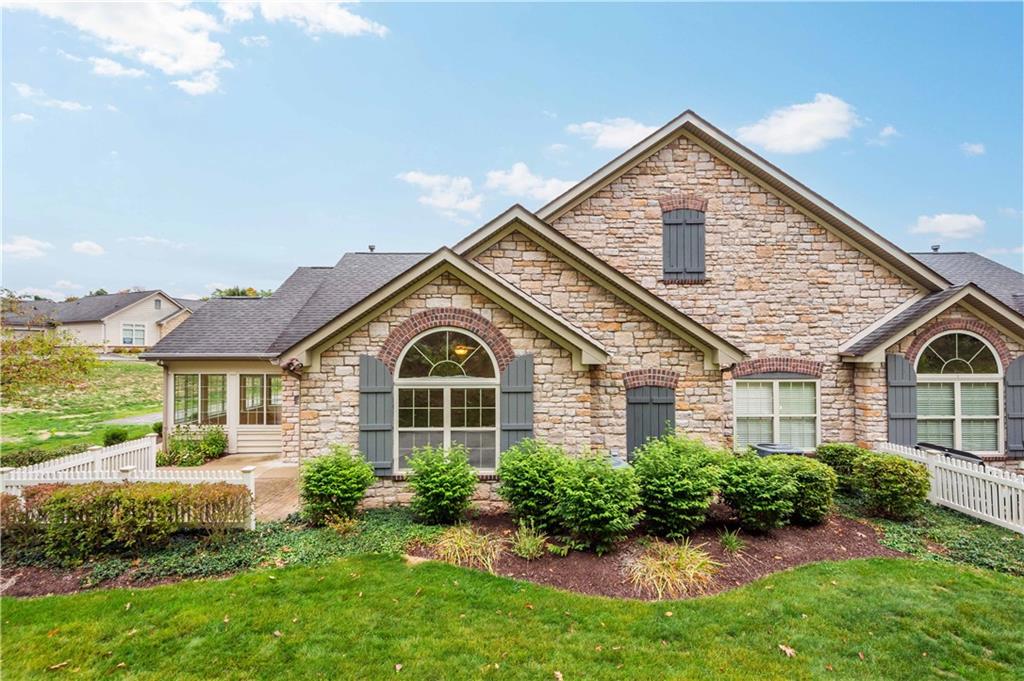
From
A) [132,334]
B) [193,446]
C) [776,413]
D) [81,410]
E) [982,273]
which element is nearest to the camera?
[776,413]

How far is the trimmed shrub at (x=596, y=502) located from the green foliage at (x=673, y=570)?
51 cm

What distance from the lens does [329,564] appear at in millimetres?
6145

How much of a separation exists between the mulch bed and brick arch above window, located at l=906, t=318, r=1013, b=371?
4.98 metres

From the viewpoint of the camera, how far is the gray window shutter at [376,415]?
823 cm

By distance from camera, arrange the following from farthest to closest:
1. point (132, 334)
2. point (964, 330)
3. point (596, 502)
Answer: point (132, 334), point (964, 330), point (596, 502)

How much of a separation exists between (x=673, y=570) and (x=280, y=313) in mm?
14345

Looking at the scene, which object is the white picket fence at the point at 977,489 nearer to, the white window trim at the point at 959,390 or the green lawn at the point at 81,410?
the white window trim at the point at 959,390

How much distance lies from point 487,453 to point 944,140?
2317 cm

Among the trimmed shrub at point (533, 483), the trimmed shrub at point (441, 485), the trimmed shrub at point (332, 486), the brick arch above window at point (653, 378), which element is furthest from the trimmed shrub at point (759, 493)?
the trimmed shrub at point (332, 486)

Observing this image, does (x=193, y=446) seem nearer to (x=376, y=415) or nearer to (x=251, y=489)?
(x=251, y=489)

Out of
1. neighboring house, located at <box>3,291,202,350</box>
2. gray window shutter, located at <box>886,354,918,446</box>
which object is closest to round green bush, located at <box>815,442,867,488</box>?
gray window shutter, located at <box>886,354,918,446</box>

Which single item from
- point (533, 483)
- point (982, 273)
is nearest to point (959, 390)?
point (982, 273)

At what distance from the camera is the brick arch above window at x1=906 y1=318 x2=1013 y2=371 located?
9.86 meters

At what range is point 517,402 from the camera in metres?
8.30
